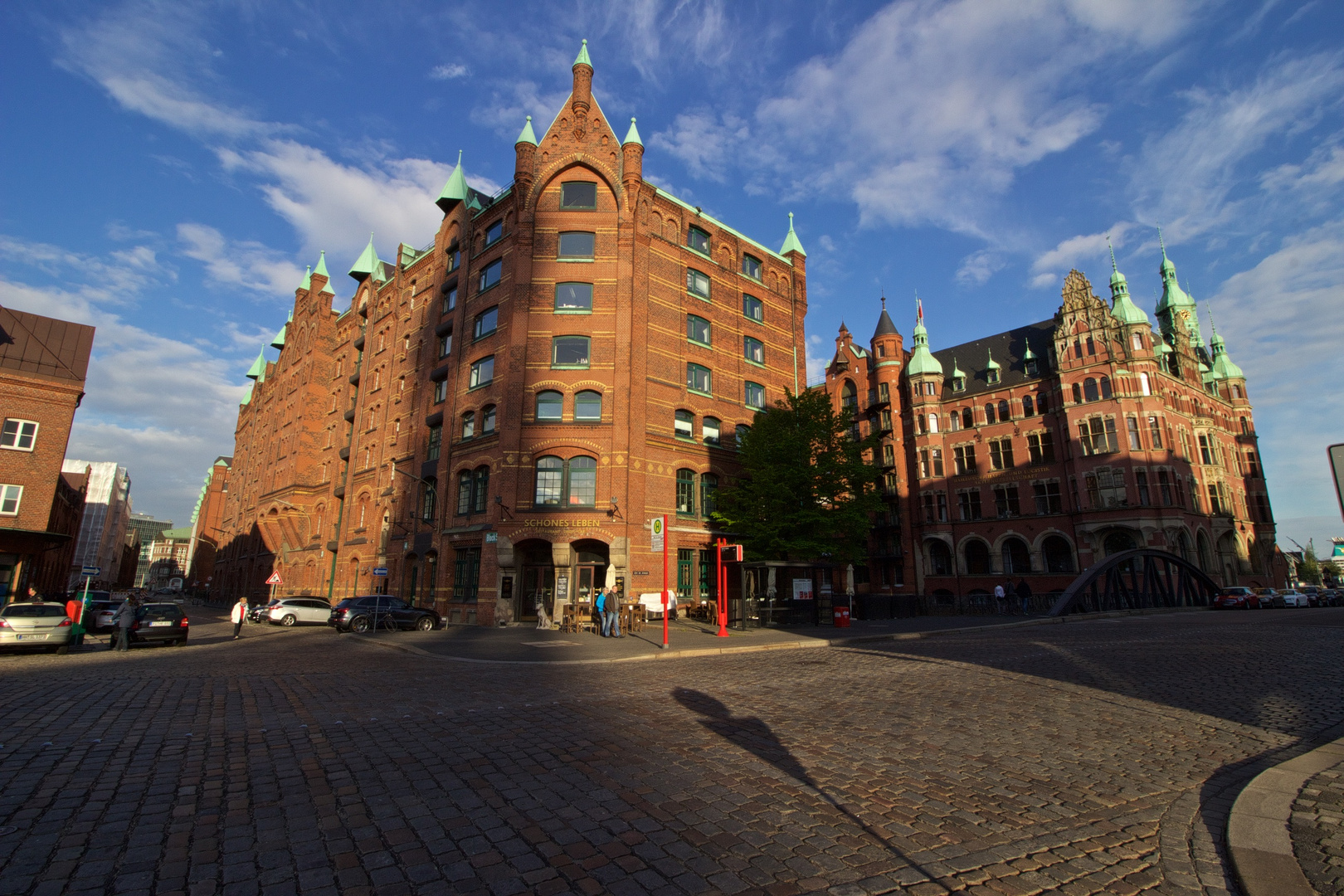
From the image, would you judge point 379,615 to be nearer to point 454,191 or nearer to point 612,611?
point 612,611

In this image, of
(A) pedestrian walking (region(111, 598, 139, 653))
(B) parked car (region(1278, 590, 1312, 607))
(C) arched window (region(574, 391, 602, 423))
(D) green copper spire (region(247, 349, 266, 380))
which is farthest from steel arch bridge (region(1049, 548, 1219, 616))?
(D) green copper spire (region(247, 349, 266, 380))

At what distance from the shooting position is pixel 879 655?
603 inches

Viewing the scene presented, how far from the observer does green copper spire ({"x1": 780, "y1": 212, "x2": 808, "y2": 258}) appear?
134 feet

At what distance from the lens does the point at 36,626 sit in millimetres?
16375

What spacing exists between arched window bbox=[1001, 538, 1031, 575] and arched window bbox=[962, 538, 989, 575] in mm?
1570

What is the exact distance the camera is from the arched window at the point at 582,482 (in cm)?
2805

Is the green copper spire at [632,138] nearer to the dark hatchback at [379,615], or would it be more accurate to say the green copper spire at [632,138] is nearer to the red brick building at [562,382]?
the red brick building at [562,382]

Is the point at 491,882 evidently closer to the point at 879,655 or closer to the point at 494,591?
the point at 879,655

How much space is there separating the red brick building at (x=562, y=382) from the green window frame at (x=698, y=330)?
0.17 m

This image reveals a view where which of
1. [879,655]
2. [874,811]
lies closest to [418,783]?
[874,811]

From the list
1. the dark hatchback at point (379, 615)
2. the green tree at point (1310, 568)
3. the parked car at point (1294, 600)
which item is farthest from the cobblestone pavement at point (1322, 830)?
the green tree at point (1310, 568)

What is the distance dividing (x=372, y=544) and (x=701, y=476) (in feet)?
67.5

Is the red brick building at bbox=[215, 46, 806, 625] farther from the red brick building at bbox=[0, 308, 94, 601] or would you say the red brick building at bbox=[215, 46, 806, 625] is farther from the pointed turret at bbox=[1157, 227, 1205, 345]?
the pointed turret at bbox=[1157, 227, 1205, 345]

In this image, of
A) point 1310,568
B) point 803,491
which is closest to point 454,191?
point 803,491
